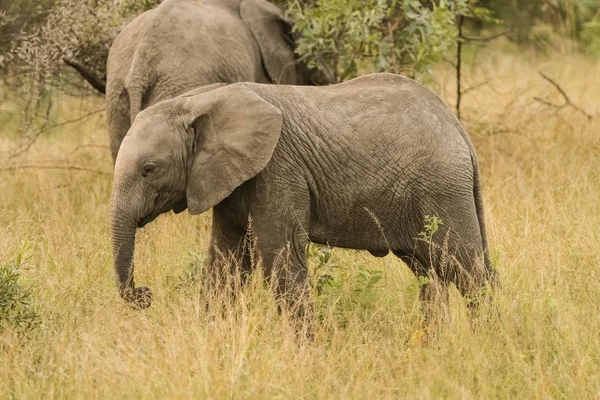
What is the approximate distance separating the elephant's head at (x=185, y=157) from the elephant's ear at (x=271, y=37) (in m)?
3.03

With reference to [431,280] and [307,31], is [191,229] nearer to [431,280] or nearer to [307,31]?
[307,31]

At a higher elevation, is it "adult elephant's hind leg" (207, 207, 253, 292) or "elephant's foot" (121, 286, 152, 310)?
"elephant's foot" (121, 286, 152, 310)

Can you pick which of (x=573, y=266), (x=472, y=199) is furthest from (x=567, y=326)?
(x=573, y=266)

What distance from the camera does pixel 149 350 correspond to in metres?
4.92

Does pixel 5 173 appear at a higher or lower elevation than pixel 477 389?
lower

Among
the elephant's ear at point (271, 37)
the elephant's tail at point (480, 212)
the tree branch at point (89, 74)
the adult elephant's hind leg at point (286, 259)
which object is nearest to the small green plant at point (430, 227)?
the elephant's tail at point (480, 212)

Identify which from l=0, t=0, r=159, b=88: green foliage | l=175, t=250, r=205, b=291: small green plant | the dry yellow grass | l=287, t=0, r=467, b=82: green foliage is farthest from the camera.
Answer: l=0, t=0, r=159, b=88: green foliage

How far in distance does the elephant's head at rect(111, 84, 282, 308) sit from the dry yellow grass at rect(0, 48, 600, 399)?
17.8 inches

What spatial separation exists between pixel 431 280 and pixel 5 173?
5.00m

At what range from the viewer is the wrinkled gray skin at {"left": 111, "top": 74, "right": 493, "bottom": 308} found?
5406 millimetres

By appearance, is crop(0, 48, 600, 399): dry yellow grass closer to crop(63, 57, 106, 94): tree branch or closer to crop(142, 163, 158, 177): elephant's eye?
crop(142, 163, 158, 177): elephant's eye

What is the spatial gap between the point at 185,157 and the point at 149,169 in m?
0.21

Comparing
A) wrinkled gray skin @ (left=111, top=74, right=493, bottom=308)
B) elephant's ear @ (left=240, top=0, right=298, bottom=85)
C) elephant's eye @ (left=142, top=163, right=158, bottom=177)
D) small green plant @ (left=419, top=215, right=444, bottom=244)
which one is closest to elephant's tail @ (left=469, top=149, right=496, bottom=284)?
wrinkled gray skin @ (left=111, top=74, right=493, bottom=308)

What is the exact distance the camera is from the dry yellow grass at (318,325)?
15.5 feet
